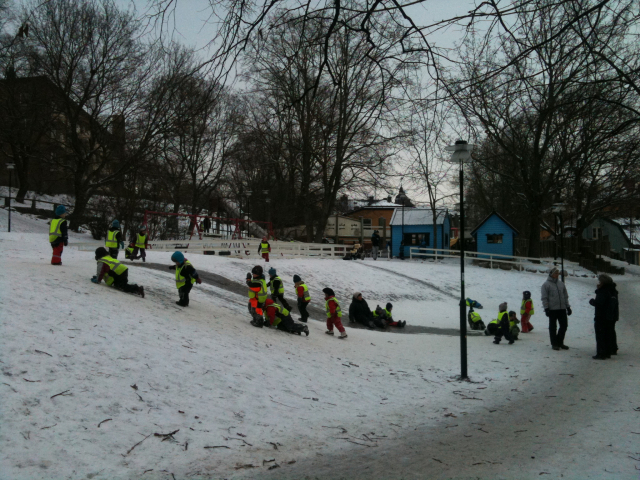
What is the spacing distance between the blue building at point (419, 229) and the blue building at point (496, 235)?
9.45 meters

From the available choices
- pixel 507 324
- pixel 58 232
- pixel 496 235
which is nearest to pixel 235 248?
pixel 58 232

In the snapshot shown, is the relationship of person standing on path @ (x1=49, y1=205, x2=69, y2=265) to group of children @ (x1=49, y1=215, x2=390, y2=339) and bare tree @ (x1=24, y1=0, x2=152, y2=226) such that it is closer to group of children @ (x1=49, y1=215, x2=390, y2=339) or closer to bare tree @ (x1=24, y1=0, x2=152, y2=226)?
group of children @ (x1=49, y1=215, x2=390, y2=339)

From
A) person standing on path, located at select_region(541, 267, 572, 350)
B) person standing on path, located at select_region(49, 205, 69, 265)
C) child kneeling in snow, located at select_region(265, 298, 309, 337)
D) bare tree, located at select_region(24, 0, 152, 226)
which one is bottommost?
child kneeling in snow, located at select_region(265, 298, 309, 337)

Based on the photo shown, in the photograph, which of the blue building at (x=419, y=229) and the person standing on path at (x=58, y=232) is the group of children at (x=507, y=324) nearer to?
the person standing on path at (x=58, y=232)

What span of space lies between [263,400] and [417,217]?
148ft

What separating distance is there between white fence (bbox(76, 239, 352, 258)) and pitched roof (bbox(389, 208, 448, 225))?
18065 mm

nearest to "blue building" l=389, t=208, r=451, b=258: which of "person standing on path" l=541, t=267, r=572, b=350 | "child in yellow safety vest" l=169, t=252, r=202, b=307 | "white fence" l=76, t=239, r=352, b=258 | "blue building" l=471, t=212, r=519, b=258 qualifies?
"blue building" l=471, t=212, r=519, b=258

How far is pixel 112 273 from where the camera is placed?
1119 centimetres

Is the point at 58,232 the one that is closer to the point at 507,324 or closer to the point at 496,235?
the point at 507,324

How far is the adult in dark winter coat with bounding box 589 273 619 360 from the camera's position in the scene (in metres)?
10.1

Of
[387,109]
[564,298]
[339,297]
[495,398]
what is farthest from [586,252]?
[387,109]

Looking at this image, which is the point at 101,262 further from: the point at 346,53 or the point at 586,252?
the point at 586,252

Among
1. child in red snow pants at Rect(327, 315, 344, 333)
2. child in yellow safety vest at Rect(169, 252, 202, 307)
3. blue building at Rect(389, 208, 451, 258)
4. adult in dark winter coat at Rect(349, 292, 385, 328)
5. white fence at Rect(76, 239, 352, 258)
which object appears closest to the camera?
child in yellow safety vest at Rect(169, 252, 202, 307)

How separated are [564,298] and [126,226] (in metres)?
28.0
